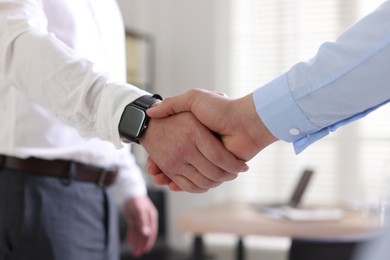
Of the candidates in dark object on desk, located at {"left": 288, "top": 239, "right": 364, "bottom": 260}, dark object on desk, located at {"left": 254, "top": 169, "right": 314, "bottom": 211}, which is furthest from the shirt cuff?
dark object on desk, located at {"left": 254, "top": 169, "right": 314, "bottom": 211}

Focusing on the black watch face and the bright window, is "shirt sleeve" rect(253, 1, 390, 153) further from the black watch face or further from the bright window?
the bright window

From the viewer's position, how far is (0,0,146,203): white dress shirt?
3.56ft

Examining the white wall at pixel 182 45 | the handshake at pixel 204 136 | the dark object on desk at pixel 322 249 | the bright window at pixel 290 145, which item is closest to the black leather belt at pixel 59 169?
the handshake at pixel 204 136

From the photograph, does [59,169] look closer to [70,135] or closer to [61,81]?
[70,135]

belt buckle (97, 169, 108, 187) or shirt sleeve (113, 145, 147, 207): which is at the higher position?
belt buckle (97, 169, 108, 187)

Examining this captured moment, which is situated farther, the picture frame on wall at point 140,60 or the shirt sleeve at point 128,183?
the picture frame on wall at point 140,60

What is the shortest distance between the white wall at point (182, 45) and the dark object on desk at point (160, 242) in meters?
0.22

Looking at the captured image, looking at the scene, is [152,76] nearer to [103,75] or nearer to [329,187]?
[329,187]

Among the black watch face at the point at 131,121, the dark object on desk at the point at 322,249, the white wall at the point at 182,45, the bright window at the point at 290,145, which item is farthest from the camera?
the white wall at the point at 182,45

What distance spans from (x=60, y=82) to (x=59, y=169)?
254 mm

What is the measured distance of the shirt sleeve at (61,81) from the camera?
42.4 inches

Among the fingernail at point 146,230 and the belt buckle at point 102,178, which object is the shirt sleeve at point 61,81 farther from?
the fingernail at point 146,230

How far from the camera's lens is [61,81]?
3.55 feet

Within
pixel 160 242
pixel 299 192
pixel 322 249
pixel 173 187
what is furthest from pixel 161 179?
pixel 160 242
